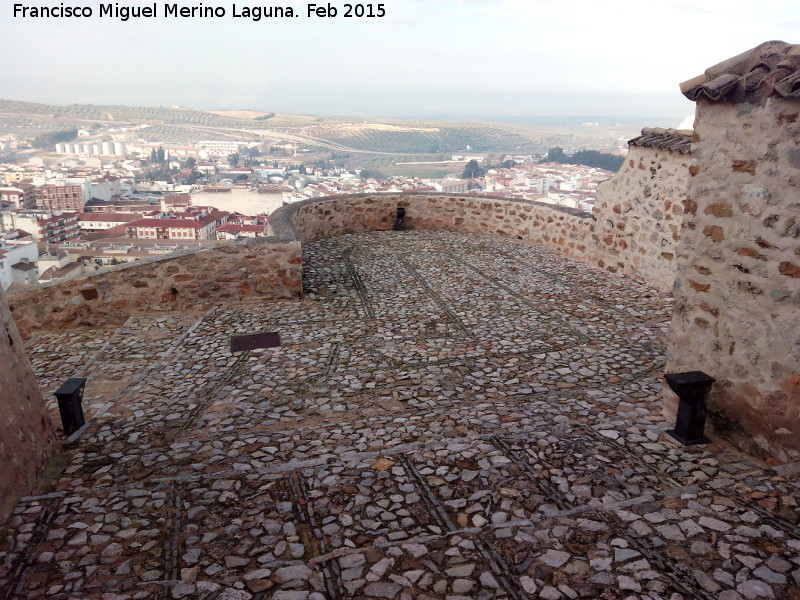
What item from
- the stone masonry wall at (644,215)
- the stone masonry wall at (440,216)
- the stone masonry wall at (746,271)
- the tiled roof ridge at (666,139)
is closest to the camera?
the stone masonry wall at (746,271)

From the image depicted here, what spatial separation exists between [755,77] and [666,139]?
14.6ft

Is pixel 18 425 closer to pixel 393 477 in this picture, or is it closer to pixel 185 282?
pixel 393 477

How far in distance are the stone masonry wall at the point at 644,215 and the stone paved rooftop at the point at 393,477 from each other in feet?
5.36

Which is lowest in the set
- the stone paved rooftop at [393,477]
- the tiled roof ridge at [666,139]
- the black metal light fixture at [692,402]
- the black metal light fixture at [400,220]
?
the stone paved rooftop at [393,477]

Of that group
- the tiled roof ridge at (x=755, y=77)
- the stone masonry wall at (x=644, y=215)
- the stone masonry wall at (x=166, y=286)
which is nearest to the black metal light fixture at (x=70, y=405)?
the stone masonry wall at (x=166, y=286)

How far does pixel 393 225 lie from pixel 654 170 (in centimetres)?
575

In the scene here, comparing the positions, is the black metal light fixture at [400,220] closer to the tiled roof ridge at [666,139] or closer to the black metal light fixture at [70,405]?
the tiled roof ridge at [666,139]

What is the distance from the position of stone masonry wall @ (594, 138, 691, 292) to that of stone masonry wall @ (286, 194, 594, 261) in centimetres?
107

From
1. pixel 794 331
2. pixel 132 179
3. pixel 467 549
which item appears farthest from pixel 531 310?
pixel 132 179

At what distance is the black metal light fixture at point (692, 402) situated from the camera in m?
3.61

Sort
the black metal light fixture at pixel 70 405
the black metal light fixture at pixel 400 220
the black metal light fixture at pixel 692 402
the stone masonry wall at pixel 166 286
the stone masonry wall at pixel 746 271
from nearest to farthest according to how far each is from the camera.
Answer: the stone masonry wall at pixel 746 271
the black metal light fixture at pixel 692 402
the black metal light fixture at pixel 70 405
the stone masonry wall at pixel 166 286
the black metal light fixture at pixel 400 220

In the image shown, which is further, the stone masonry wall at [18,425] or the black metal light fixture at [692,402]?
the black metal light fixture at [692,402]

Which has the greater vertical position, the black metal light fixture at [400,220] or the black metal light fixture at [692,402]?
the black metal light fixture at [400,220]

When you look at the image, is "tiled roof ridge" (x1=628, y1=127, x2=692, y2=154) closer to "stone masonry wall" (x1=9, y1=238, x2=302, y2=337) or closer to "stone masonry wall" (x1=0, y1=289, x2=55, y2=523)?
"stone masonry wall" (x1=9, y1=238, x2=302, y2=337)
